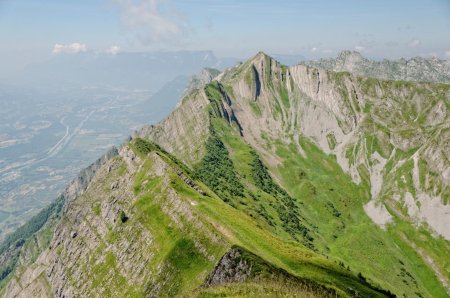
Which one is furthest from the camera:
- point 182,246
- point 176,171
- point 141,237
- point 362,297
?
point 176,171

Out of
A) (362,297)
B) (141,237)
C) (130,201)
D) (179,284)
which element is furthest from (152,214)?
(362,297)

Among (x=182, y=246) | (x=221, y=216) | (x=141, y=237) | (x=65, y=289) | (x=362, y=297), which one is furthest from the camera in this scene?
(x=65, y=289)

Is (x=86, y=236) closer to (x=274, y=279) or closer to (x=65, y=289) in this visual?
(x=65, y=289)

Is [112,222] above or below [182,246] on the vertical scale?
below

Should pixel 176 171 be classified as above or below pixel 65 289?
above

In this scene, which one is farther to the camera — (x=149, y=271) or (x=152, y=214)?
(x=152, y=214)

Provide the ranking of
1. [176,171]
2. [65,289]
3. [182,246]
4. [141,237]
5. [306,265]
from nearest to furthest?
1. [306,265]
2. [182,246]
3. [141,237]
4. [65,289]
5. [176,171]

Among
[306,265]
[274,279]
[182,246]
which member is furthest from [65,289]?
[274,279]

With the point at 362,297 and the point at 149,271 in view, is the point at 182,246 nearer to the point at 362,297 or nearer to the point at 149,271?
the point at 149,271

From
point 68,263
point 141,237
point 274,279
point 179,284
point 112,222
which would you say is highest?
point 274,279
